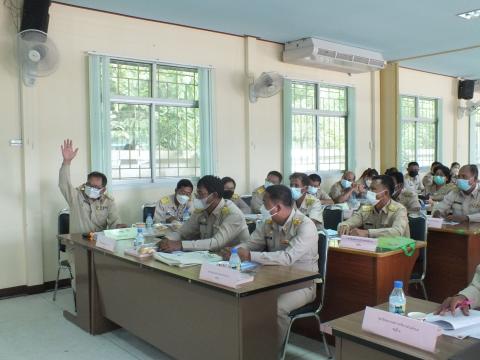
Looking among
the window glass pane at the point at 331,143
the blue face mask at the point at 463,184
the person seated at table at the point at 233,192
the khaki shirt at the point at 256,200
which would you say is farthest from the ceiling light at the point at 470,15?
the person seated at table at the point at 233,192

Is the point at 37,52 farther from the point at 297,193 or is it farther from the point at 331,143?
the point at 331,143

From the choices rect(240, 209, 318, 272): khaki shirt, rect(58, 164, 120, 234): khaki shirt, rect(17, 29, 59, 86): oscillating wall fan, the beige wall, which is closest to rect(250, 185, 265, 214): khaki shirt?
the beige wall

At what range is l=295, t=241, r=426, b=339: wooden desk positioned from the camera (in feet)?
10.3

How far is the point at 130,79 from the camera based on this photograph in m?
5.49

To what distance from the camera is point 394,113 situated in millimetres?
8219

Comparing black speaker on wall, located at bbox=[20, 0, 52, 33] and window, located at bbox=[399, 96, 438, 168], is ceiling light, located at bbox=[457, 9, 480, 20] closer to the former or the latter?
window, located at bbox=[399, 96, 438, 168]

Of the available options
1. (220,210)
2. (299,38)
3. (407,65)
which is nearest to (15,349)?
(220,210)

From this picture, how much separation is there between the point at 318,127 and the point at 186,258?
4.95 metres

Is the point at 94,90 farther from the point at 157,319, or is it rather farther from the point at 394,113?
the point at 394,113

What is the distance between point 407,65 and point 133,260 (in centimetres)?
718

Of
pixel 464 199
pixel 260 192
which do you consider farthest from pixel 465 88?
pixel 260 192

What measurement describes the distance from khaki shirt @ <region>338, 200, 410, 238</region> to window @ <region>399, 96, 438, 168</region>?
17.0ft

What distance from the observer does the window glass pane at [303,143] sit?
7203mm

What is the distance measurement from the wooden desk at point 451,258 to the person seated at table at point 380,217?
0.53 meters
